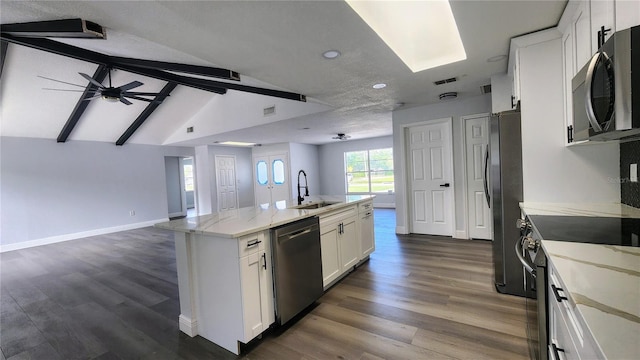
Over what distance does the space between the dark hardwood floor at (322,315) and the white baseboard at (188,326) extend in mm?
56

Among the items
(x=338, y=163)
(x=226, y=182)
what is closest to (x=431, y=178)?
(x=338, y=163)

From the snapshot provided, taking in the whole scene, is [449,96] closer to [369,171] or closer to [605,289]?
[605,289]

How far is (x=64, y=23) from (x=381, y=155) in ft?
25.8

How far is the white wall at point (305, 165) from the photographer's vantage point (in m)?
8.62

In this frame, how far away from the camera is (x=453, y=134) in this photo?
15.1 feet

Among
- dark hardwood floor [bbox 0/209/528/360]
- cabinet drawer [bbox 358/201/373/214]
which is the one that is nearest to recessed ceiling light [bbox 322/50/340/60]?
cabinet drawer [bbox 358/201/373/214]

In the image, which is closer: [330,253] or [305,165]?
[330,253]

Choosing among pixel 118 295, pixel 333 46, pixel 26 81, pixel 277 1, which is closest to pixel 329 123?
pixel 333 46

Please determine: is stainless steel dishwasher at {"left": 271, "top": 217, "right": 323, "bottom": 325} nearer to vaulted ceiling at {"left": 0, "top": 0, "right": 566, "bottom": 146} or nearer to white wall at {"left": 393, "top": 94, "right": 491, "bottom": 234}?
vaulted ceiling at {"left": 0, "top": 0, "right": 566, "bottom": 146}

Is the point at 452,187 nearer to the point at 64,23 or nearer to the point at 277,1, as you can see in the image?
the point at 277,1

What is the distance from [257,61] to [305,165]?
6.48m

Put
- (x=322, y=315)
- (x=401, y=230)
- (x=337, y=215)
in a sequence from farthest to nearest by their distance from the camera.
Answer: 1. (x=401, y=230)
2. (x=337, y=215)
3. (x=322, y=315)

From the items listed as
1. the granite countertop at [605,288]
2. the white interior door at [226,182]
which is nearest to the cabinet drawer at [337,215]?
the granite countertop at [605,288]

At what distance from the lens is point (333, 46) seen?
8.20ft
